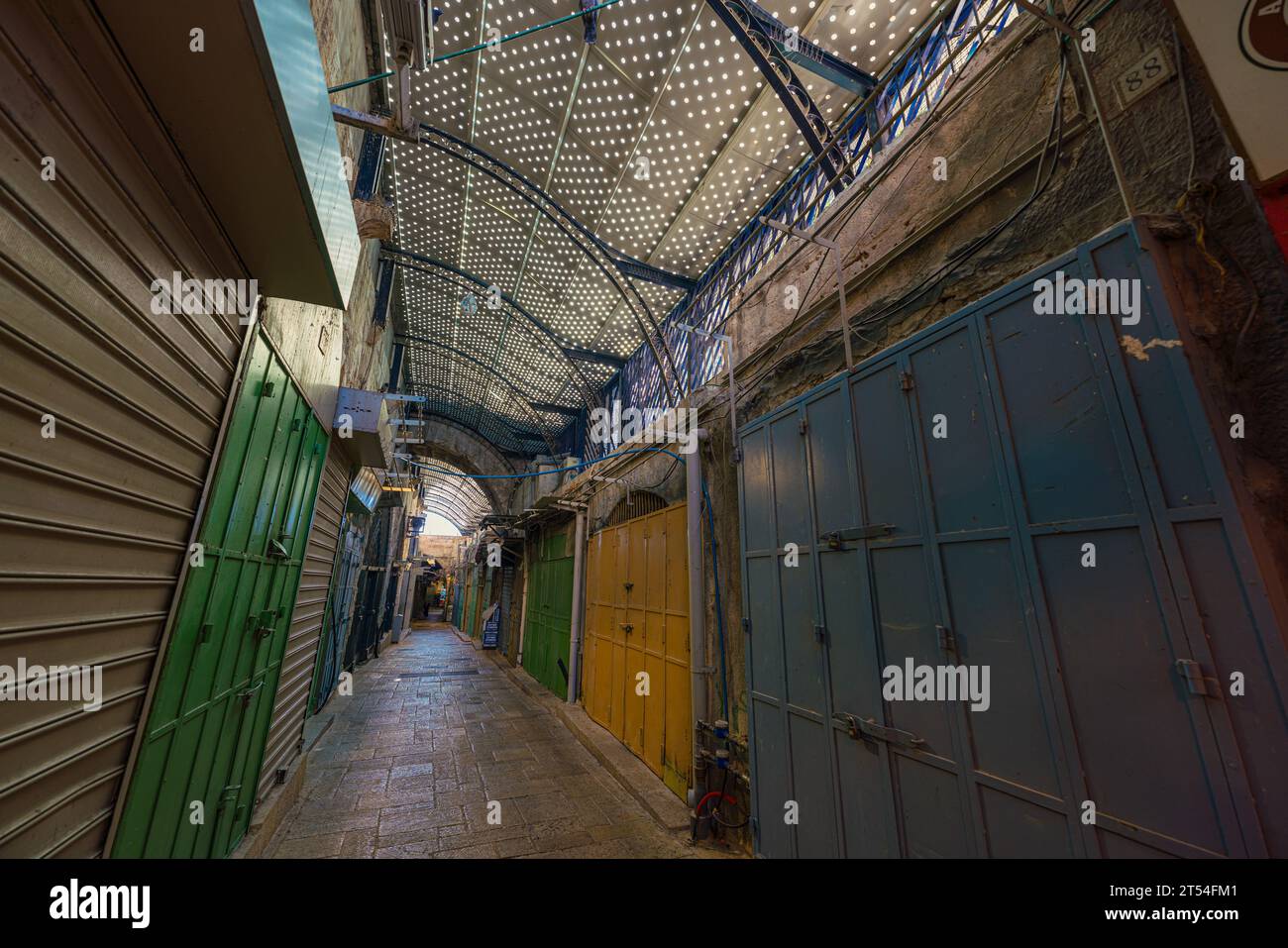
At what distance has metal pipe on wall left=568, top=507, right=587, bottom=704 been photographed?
27.3ft

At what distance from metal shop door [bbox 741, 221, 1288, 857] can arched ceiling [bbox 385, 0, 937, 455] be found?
408 centimetres

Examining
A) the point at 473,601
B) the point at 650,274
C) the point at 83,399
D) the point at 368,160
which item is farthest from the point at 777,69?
the point at 473,601

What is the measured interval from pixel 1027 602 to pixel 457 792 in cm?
547

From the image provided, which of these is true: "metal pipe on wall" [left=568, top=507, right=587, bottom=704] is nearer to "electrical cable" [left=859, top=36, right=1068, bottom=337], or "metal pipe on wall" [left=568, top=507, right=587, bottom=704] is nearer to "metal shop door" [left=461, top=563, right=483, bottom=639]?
"electrical cable" [left=859, top=36, right=1068, bottom=337]

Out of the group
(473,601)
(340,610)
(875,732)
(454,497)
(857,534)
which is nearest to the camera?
(875,732)

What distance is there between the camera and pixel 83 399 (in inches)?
58.4

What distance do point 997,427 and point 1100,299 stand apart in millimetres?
592

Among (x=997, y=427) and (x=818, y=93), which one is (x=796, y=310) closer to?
(x=997, y=427)

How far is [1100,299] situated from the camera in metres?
1.76

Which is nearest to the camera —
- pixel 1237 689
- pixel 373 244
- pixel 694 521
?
pixel 1237 689

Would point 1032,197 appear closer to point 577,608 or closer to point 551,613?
point 577,608

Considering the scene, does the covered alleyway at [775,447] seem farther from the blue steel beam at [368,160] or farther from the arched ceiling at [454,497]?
the arched ceiling at [454,497]
